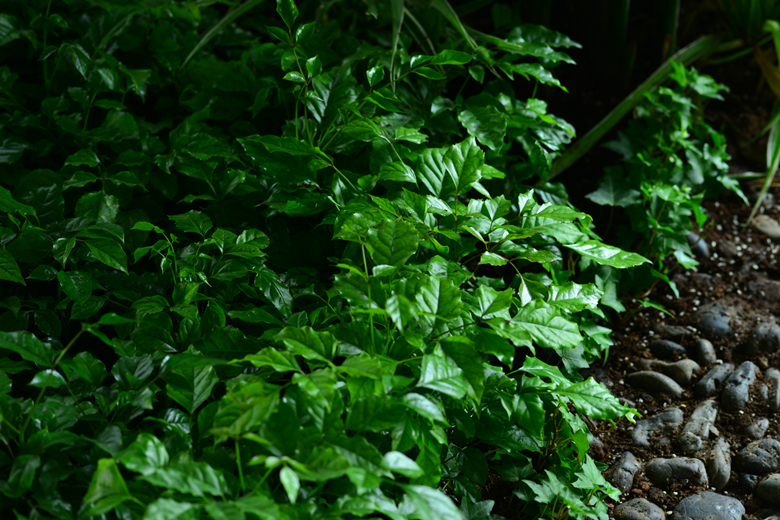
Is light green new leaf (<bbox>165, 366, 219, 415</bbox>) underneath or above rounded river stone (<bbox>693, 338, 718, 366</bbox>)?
above

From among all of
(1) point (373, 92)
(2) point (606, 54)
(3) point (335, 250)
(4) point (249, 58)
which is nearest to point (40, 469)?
(3) point (335, 250)

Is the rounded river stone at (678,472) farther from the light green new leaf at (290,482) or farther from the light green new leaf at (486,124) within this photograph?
the light green new leaf at (290,482)

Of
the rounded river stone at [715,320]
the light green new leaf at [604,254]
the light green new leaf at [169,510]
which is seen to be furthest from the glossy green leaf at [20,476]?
the rounded river stone at [715,320]

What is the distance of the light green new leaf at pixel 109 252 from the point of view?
3.99 feet

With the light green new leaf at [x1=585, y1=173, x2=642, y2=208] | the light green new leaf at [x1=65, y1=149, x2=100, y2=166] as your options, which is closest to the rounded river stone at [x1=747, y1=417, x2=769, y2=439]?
the light green new leaf at [x1=585, y1=173, x2=642, y2=208]

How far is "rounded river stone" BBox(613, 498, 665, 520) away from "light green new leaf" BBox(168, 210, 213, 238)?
104 centimetres

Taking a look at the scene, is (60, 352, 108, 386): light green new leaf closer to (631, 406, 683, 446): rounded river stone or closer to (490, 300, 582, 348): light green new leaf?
(490, 300, 582, 348): light green new leaf

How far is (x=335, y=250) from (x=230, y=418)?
2.08 feet

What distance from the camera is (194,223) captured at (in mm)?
1305

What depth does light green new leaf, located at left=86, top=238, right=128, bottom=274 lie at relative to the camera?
1.22 metres

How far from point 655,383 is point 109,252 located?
135 centimetres

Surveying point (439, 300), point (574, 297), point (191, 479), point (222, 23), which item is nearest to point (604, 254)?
point (574, 297)

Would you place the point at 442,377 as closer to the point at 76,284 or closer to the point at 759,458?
the point at 76,284

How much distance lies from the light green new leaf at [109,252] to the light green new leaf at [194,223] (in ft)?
0.42
